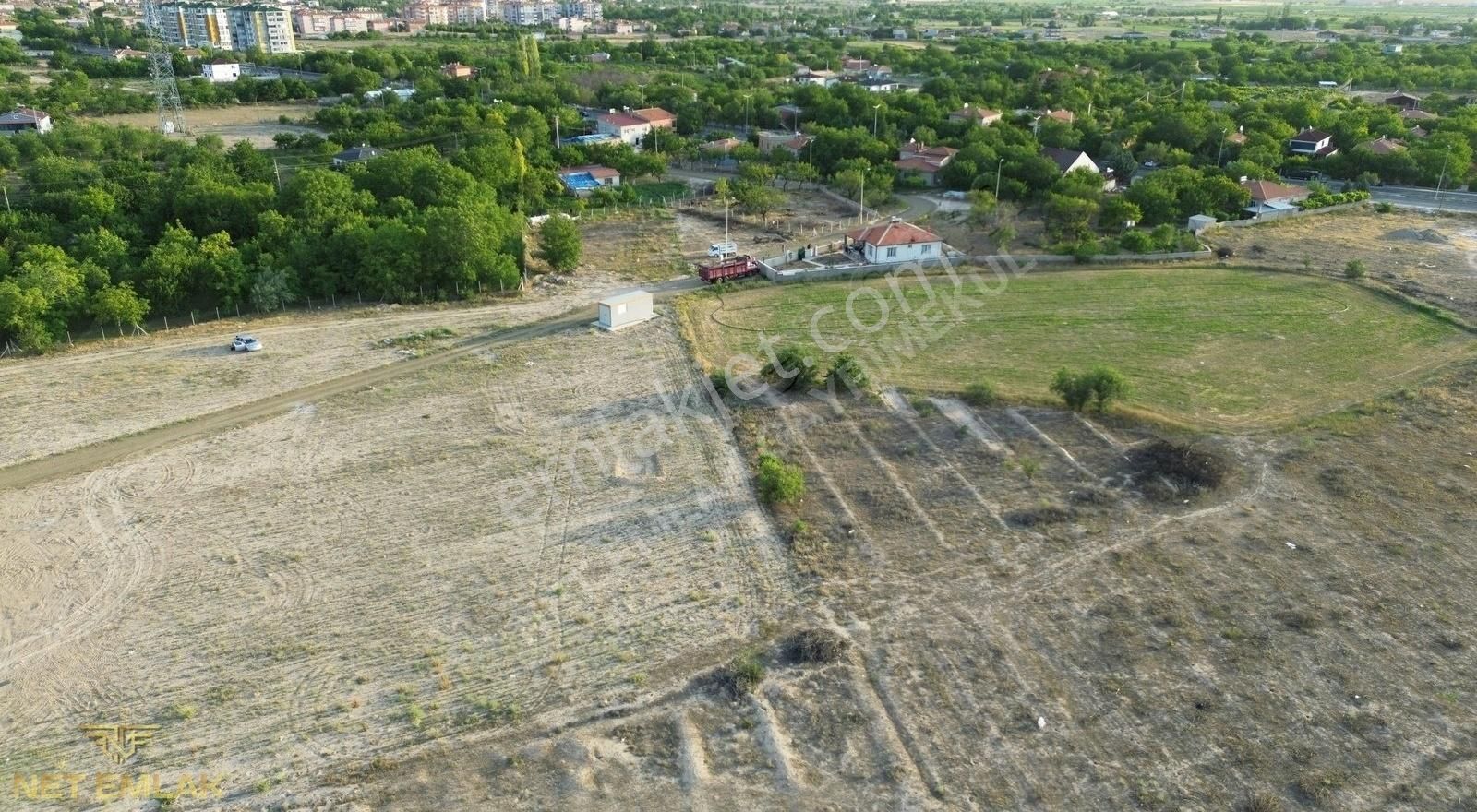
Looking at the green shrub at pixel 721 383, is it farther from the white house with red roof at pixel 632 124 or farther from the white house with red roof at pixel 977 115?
the white house with red roof at pixel 977 115

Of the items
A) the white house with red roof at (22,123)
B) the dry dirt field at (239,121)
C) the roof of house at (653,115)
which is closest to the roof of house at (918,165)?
the roof of house at (653,115)

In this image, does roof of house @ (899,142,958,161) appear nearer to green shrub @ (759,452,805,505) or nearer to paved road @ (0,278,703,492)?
paved road @ (0,278,703,492)

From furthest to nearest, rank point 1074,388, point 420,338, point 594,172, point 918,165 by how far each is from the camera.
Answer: point 918,165
point 594,172
point 420,338
point 1074,388

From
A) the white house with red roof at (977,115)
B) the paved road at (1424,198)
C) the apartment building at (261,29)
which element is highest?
the apartment building at (261,29)

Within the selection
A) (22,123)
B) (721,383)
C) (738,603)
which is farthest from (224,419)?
(22,123)

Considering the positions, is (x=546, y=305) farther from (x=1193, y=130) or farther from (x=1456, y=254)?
(x=1193, y=130)

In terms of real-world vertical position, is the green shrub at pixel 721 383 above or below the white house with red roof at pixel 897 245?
below

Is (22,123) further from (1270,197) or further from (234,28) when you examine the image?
(1270,197)
